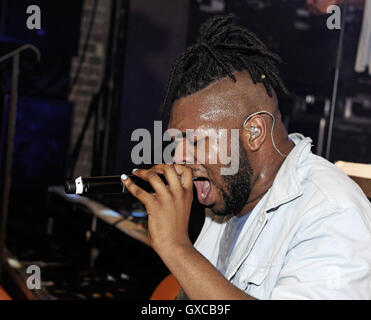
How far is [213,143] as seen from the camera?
1519mm

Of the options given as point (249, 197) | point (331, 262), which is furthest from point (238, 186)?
point (331, 262)

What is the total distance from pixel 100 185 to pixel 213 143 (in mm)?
341

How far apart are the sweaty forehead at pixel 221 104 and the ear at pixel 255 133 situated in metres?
0.03

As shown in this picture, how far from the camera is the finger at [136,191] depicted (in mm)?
1272

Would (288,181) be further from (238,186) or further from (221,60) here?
(221,60)

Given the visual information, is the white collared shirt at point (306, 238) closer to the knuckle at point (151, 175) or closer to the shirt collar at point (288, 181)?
the shirt collar at point (288, 181)

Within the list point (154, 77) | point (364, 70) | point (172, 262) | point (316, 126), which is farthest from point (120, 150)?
point (172, 262)

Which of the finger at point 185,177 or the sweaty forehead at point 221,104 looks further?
the sweaty forehead at point 221,104

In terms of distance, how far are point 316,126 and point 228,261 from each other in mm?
2897

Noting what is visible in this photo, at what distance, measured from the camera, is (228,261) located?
168cm

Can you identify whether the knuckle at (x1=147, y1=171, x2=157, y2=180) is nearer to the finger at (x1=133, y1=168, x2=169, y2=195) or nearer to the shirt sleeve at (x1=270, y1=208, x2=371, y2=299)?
the finger at (x1=133, y1=168, x2=169, y2=195)

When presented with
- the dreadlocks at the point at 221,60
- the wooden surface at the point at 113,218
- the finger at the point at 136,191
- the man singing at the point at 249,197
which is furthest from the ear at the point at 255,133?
the wooden surface at the point at 113,218

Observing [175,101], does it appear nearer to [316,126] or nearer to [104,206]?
[104,206]

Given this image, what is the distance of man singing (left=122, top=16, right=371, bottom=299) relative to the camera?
47.3 inches
